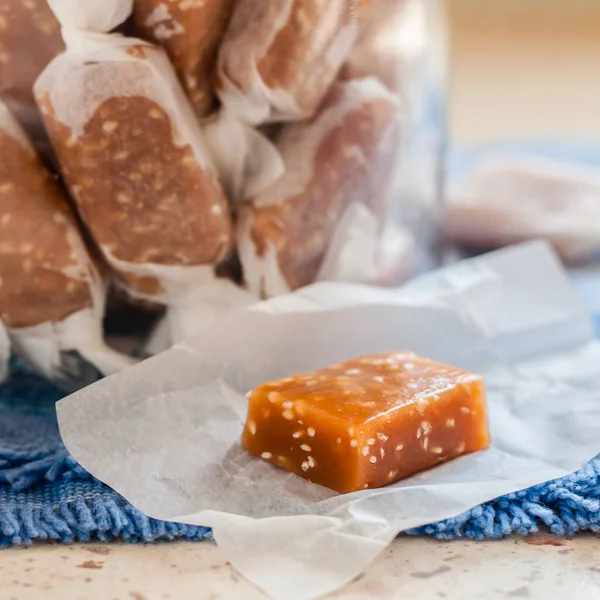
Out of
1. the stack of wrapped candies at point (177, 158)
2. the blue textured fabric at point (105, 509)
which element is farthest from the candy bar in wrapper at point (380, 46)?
the blue textured fabric at point (105, 509)

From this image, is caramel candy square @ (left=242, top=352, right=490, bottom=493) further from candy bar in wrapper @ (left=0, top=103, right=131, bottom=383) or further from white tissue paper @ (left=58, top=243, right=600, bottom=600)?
candy bar in wrapper @ (left=0, top=103, right=131, bottom=383)

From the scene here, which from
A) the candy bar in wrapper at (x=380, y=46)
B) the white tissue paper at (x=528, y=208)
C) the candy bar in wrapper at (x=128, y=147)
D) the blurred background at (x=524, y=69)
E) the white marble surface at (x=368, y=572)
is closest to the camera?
the white marble surface at (x=368, y=572)

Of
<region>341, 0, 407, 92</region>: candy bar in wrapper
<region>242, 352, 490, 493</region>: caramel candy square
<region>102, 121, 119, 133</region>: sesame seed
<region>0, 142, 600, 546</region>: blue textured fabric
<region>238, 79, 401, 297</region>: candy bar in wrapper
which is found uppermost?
<region>341, 0, 407, 92</region>: candy bar in wrapper

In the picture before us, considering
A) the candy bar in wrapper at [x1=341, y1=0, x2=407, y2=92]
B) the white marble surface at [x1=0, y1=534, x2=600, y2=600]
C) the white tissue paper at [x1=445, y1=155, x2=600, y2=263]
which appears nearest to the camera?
the white marble surface at [x1=0, y1=534, x2=600, y2=600]

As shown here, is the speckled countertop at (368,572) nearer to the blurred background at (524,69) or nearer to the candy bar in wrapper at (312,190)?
the candy bar in wrapper at (312,190)

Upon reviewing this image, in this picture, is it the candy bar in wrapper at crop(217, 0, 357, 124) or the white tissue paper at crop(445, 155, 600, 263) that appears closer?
the candy bar in wrapper at crop(217, 0, 357, 124)

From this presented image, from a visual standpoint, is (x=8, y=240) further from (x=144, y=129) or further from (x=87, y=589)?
(x=87, y=589)

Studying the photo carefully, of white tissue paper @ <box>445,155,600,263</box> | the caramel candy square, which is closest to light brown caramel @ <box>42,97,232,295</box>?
the caramel candy square
